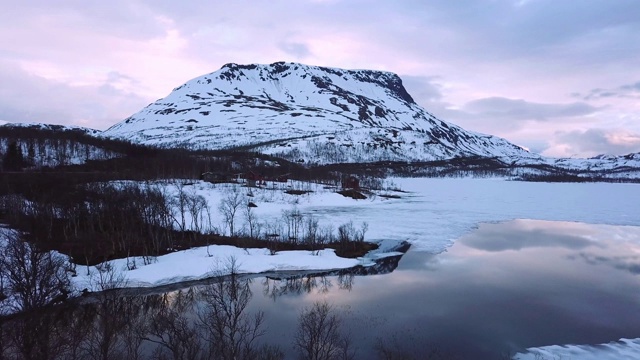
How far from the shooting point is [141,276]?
30375mm

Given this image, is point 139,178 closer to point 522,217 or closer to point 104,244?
point 104,244

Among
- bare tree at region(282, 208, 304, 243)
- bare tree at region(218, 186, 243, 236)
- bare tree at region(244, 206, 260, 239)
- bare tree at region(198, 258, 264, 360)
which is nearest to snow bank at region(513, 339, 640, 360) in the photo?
bare tree at region(198, 258, 264, 360)

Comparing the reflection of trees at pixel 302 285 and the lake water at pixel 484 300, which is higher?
the lake water at pixel 484 300

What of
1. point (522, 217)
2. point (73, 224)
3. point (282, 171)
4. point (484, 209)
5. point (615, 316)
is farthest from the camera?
point (282, 171)

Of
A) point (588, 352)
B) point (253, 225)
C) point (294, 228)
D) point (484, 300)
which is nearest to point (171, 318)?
point (484, 300)

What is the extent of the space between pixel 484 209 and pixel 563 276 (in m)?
38.3

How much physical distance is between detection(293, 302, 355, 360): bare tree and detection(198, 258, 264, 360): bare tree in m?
2.04

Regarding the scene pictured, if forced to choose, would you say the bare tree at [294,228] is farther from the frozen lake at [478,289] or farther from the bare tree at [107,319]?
the bare tree at [107,319]

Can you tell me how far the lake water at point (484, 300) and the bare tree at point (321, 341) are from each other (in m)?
0.62

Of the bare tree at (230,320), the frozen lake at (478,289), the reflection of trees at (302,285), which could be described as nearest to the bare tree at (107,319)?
the frozen lake at (478,289)

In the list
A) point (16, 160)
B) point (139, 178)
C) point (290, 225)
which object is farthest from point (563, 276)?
point (16, 160)

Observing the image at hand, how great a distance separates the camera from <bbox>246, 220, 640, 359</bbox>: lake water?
19.3 m

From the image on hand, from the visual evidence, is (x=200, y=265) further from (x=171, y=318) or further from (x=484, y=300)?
(x=484, y=300)

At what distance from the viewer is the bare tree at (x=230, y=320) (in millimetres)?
15844
